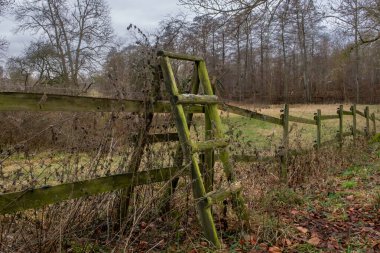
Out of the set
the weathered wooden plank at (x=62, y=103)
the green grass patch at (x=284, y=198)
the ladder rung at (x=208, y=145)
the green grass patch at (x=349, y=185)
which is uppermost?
A: the weathered wooden plank at (x=62, y=103)

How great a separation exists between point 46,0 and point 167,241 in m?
30.5

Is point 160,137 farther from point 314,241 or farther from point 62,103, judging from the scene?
point 314,241

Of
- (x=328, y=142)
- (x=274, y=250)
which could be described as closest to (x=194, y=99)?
(x=274, y=250)

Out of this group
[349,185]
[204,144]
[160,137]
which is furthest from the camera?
[349,185]

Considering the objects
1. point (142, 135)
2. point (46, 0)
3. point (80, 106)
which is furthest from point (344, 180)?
point (46, 0)

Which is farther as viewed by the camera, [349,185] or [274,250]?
[349,185]

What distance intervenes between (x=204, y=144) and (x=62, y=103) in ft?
4.69

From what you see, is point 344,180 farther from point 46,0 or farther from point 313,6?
point 46,0

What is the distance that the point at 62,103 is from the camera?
2.91 metres

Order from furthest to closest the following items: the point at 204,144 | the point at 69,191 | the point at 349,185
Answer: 1. the point at 349,185
2. the point at 204,144
3. the point at 69,191

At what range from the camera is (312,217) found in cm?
462

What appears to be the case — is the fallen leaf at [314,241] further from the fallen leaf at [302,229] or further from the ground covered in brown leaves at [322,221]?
the fallen leaf at [302,229]

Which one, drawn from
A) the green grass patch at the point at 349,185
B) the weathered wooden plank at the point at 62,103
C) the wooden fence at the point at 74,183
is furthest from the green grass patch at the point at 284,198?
the weathered wooden plank at the point at 62,103

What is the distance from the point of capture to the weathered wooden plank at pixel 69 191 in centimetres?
262
